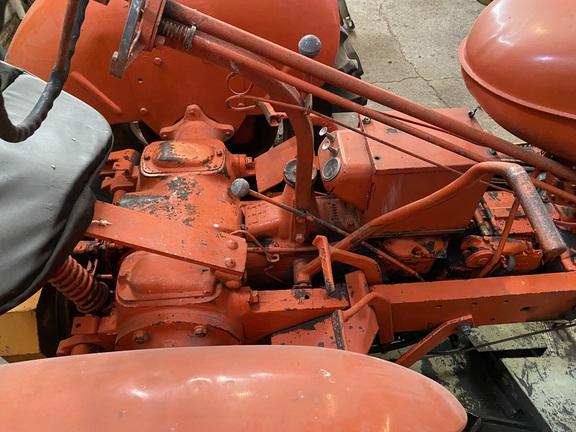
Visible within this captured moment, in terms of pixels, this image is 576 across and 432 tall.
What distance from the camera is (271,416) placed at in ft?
2.85

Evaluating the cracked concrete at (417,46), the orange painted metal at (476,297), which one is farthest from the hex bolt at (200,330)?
the cracked concrete at (417,46)

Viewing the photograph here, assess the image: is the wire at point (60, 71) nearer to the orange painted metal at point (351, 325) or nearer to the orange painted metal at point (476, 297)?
the orange painted metal at point (351, 325)

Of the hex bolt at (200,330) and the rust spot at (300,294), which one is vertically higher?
the rust spot at (300,294)

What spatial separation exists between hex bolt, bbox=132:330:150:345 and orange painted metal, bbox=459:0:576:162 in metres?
1.42

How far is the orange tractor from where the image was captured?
0.92 meters

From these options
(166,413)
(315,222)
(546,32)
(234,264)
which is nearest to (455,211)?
(315,222)

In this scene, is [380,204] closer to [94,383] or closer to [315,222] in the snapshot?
[315,222]

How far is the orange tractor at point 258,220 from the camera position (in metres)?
0.92

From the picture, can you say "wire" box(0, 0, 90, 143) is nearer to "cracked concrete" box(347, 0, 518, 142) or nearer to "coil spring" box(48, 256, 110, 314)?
"coil spring" box(48, 256, 110, 314)

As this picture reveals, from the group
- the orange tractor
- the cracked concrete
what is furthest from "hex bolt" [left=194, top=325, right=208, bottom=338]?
the cracked concrete

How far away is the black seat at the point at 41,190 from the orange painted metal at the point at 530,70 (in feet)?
3.91

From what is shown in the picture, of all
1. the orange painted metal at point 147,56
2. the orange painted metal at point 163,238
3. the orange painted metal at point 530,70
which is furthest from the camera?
the orange painted metal at point 147,56

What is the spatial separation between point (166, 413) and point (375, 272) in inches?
42.6

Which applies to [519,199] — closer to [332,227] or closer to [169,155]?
[332,227]
